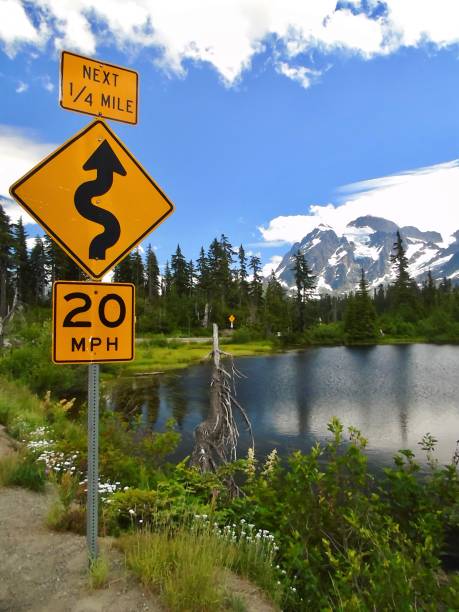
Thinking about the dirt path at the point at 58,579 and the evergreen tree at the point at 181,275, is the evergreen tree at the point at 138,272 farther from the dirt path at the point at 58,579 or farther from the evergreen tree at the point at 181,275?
the dirt path at the point at 58,579

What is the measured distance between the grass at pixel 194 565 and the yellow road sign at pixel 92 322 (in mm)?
1666

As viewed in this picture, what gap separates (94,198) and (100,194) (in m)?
0.06

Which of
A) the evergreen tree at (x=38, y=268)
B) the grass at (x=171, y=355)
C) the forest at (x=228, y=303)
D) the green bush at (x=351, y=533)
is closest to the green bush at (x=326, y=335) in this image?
the forest at (x=228, y=303)

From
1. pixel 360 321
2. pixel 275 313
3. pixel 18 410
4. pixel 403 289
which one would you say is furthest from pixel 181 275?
pixel 18 410

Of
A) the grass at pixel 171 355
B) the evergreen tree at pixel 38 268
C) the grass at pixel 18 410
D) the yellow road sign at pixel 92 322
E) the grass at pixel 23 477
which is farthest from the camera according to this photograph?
the evergreen tree at pixel 38 268

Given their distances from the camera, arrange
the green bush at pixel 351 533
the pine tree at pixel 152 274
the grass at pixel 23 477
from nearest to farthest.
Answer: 1. the green bush at pixel 351 533
2. the grass at pixel 23 477
3. the pine tree at pixel 152 274

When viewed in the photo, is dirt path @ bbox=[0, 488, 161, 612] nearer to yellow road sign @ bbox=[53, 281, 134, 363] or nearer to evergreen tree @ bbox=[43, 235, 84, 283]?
yellow road sign @ bbox=[53, 281, 134, 363]

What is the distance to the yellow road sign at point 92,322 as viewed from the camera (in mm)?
3180

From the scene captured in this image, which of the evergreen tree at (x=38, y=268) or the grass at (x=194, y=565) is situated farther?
the evergreen tree at (x=38, y=268)

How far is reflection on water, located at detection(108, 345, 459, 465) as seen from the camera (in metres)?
16.4

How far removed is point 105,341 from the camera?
3359 mm

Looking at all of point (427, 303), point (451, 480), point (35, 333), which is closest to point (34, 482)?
point (451, 480)

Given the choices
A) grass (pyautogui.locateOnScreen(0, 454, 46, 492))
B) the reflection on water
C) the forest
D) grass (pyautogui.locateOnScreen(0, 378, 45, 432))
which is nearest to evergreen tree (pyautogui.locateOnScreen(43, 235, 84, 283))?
the forest

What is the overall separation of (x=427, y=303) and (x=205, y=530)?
101165 millimetres
